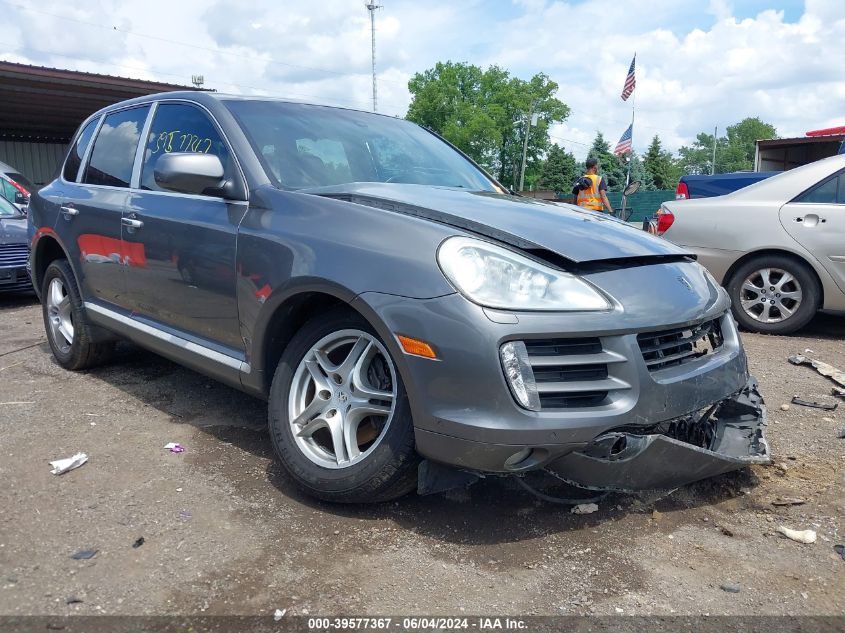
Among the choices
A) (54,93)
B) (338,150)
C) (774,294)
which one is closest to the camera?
(338,150)

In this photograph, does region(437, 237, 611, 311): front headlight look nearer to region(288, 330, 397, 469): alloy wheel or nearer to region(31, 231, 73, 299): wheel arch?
region(288, 330, 397, 469): alloy wheel

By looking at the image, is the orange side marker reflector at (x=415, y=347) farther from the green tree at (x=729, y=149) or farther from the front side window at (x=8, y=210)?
the green tree at (x=729, y=149)

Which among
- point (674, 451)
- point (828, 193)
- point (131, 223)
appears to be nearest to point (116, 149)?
point (131, 223)

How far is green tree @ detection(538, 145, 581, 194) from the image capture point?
7312cm

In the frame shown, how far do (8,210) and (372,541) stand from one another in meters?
7.99

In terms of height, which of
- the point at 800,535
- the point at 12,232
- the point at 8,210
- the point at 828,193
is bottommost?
the point at 800,535

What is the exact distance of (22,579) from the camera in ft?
7.32

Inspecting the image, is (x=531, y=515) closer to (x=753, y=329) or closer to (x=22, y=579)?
(x=22, y=579)

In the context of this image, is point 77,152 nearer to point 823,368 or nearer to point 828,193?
point 823,368

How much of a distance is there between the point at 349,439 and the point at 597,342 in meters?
1.00

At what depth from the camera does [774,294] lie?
5871 mm

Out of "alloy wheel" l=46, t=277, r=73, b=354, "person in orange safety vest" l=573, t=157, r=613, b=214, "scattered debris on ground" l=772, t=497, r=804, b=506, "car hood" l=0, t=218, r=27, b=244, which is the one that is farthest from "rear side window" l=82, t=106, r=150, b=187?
"person in orange safety vest" l=573, t=157, r=613, b=214

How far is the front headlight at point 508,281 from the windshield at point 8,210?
774 cm

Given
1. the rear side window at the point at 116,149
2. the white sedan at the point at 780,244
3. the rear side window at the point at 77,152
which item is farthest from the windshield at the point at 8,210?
the white sedan at the point at 780,244
